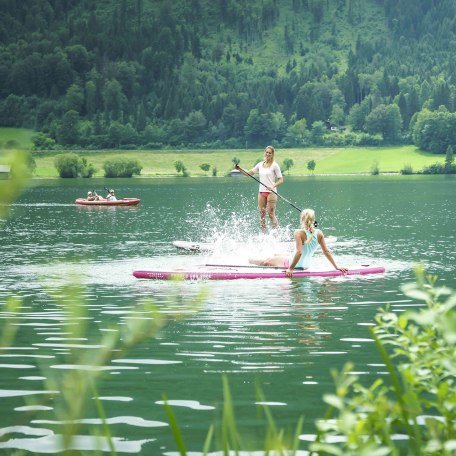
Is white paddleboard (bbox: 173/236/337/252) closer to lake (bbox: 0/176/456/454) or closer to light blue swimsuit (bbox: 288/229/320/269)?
lake (bbox: 0/176/456/454)

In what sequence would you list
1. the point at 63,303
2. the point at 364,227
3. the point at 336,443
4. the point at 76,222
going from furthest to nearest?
1. the point at 76,222
2. the point at 364,227
3. the point at 336,443
4. the point at 63,303

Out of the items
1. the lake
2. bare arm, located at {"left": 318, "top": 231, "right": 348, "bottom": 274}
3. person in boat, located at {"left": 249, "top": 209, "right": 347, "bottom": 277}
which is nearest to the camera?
the lake

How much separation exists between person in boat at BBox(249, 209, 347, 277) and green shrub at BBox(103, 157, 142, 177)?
150 m

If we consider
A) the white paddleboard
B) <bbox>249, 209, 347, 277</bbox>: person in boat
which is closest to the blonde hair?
<bbox>249, 209, 347, 277</bbox>: person in boat

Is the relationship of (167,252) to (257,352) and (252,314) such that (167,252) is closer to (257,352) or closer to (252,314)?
(252,314)

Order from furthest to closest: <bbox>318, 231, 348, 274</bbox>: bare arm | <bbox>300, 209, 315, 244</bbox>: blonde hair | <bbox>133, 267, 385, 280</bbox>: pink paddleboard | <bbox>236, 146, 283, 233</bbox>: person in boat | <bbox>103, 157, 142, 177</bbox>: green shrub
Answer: <bbox>103, 157, 142, 177</bbox>: green shrub
<bbox>236, 146, 283, 233</bbox>: person in boat
<bbox>133, 267, 385, 280</bbox>: pink paddleboard
<bbox>318, 231, 348, 274</bbox>: bare arm
<bbox>300, 209, 315, 244</bbox>: blonde hair

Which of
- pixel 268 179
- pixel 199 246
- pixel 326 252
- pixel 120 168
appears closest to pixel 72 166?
pixel 120 168

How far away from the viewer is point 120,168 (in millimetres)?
179250

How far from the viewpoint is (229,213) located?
67.2 metres

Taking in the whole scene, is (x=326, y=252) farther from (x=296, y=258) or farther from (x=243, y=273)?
(x=243, y=273)

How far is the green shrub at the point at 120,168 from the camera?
177 metres

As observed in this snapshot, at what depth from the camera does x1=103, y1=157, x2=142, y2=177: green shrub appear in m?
177

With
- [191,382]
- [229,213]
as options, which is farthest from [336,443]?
[229,213]

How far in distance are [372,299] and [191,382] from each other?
9300 millimetres
